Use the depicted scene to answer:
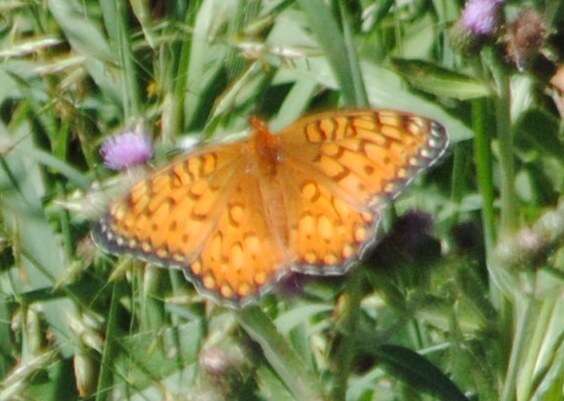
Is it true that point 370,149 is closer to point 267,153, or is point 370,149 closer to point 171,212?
point 267,153

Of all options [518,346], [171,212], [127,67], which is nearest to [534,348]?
[518,346]

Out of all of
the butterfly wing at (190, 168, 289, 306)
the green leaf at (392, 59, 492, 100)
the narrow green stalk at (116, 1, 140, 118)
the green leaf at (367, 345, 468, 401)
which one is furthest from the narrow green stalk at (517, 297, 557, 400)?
the narrow green stalk at (116, 1, 140, 118)

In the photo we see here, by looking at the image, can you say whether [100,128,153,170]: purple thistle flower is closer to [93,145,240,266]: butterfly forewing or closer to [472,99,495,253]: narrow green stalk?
[93,145,240,266]: butterfly forewing

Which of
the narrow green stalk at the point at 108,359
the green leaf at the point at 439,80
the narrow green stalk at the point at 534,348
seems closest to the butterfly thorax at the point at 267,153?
the green leaf at the point at 439,80

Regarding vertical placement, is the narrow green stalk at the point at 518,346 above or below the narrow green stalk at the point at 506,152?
below

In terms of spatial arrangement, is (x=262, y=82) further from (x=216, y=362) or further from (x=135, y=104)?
(x=216, y=362)

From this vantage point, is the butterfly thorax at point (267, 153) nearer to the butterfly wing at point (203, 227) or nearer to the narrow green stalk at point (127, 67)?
the butterfly wing at point (203, 227)
